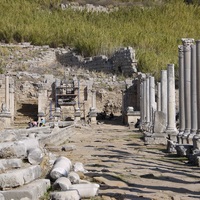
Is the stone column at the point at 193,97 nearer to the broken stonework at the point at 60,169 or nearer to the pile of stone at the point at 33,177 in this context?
the pile of stone at the point at 33,177

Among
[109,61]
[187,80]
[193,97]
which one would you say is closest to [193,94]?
[193,97]

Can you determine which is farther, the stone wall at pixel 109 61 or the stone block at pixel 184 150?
the stone wall at pixel 109 61

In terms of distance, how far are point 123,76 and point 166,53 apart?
24.6 feet

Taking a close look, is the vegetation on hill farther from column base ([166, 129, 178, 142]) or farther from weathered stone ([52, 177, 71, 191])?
weathered stone ([52, 177, 71, 191])

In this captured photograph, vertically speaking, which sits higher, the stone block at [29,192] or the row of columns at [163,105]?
the row of columns at [163,105]

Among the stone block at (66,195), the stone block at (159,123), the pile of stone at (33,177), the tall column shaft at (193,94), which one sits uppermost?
the tall column shaft at (193,94)

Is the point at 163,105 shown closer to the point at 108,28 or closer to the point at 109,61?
the point at 109,61

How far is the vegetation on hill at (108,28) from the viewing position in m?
52.3

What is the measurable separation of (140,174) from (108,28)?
5276 centimetres

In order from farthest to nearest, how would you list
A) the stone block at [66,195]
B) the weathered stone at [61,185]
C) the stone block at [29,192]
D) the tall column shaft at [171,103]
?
the tall column shaft at [171,103] → the weathered stone at [61,185] → the stone block at [66,195] → the stone block at [29,192]

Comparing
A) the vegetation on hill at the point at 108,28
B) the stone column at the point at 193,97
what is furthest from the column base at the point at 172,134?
the vegetation on hill at the point at 108,28

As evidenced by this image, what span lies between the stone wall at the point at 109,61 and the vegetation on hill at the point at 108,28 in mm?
1116

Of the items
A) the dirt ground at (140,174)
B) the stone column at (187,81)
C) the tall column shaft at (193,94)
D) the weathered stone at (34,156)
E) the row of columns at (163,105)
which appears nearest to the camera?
the dirt ground at (140,174)

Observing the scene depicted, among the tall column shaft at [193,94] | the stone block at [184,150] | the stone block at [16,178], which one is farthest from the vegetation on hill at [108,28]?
the stone block at [16,178]
